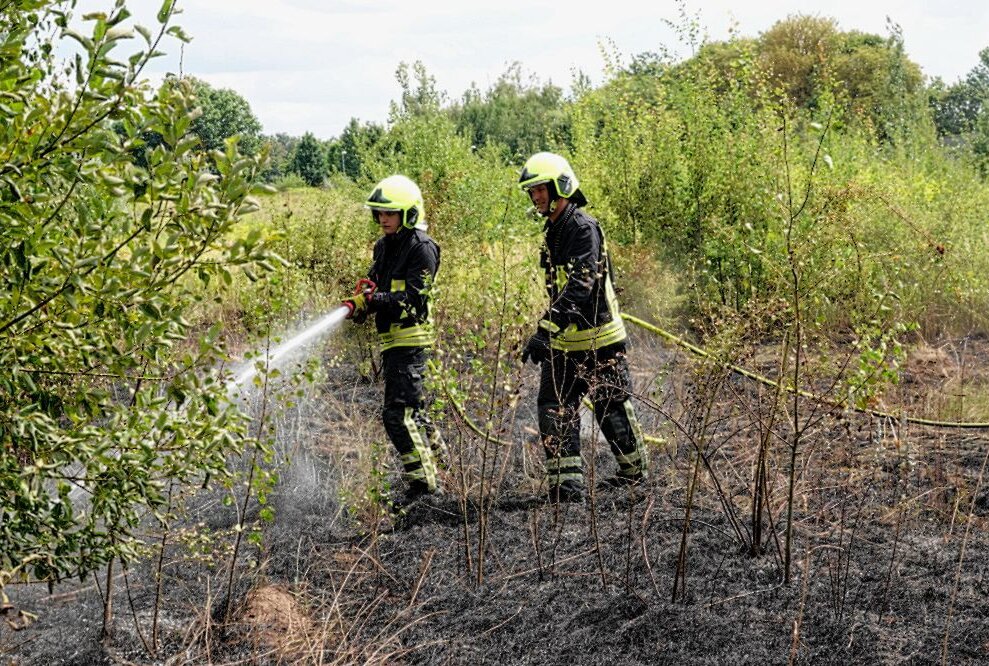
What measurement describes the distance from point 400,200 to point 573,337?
1156 millimetres

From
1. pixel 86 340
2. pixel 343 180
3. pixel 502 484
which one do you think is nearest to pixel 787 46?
pixel 343 180

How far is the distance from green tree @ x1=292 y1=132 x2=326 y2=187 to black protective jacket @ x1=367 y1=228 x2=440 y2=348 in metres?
41.5

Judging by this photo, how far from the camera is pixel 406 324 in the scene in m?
5.74

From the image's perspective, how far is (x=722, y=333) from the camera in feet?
13.9

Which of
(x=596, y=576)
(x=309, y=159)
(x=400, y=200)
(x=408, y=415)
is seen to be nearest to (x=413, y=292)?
(x=400, y=200)

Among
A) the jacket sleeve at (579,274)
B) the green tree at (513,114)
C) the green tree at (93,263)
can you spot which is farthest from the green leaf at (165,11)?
the green tree at (513,114)

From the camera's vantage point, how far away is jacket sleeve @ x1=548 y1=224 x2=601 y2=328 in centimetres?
532

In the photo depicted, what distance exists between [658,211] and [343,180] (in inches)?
155

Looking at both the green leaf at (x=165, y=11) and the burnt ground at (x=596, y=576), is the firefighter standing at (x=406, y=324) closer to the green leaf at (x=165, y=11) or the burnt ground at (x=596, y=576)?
the burnt ground at (x=596, y=576)

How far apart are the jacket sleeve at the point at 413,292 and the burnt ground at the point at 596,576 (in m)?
0.89

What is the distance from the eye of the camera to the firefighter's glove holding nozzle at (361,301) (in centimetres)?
576

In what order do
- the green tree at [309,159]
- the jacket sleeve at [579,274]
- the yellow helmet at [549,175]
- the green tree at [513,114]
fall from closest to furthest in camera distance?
the jacket sleeve at [579,274] < the yellow helmet at [549,175] < the green tree at [513,114] < the green tree at [309,159]

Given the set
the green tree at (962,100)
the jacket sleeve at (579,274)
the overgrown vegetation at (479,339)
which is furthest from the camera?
the green tree at (962,100)

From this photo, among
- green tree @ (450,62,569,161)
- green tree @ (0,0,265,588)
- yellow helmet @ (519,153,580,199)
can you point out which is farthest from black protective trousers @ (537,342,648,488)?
green tree @ (450,62,569,161)
